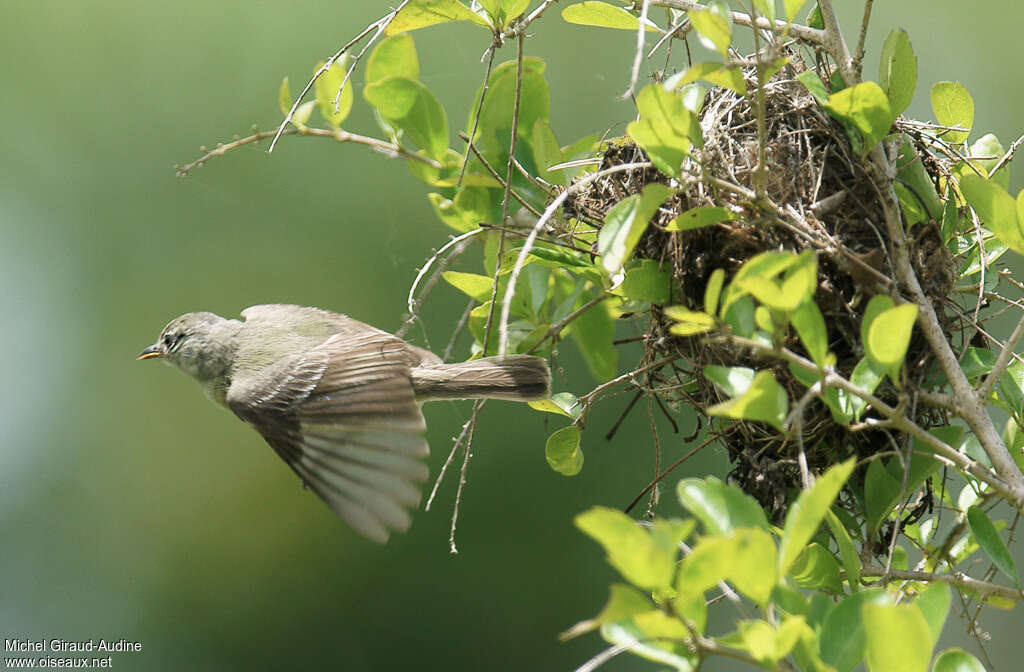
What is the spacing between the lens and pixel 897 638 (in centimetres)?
114

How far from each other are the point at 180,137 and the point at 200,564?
2.63 m

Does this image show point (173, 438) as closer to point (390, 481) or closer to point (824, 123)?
point (390, 481)

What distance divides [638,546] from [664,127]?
770mm

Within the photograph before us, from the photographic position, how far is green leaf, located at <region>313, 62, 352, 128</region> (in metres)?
2.26

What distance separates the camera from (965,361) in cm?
191

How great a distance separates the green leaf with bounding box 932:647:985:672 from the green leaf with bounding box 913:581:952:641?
0.11m

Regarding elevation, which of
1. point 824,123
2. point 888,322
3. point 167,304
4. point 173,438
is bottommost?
point 173,438

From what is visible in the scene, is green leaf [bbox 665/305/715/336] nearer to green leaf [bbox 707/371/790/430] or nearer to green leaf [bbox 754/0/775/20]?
green leaf [bbox 707/371/790/430]

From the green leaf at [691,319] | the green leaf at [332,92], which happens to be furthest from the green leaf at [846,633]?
the green leaf at [332,92]

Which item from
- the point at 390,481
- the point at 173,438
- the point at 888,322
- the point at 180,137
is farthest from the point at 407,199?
the point at 888,322

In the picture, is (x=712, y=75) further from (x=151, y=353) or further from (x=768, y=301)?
(x=151, y=353)

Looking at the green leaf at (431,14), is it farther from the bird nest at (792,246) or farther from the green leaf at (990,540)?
the green leaf at (990,540)

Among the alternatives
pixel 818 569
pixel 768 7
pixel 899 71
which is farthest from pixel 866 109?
pixel 818 569

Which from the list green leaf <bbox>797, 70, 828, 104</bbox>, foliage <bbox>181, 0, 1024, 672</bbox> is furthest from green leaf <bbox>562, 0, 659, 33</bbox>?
green leaf <bbox>797, 70, 828, 104</bbox>
